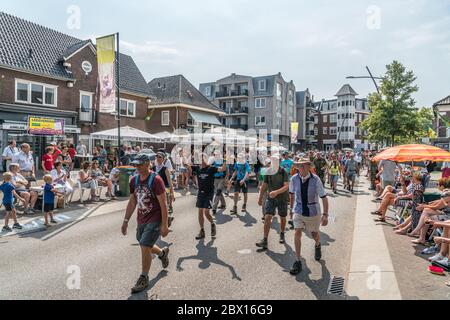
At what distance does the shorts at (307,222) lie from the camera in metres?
5.62

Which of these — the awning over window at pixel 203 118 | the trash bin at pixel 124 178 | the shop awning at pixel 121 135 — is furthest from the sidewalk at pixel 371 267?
the awning over window at pixel 203 118

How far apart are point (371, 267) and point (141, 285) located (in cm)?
377

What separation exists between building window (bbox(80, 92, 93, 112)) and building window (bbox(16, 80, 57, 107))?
2.19 metres

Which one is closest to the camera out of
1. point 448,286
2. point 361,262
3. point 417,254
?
point 448,286

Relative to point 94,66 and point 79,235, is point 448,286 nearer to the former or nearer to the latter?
point 79,235

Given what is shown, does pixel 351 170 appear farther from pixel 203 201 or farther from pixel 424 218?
pixel 203 201

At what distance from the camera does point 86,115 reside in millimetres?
25297

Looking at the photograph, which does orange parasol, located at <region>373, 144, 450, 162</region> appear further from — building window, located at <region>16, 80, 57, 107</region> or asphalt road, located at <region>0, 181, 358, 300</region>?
building window, located at <region>16, 80, 57, 107</region>

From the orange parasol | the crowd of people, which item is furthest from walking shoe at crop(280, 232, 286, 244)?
the orange parasol

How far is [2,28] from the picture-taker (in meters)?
22.3
